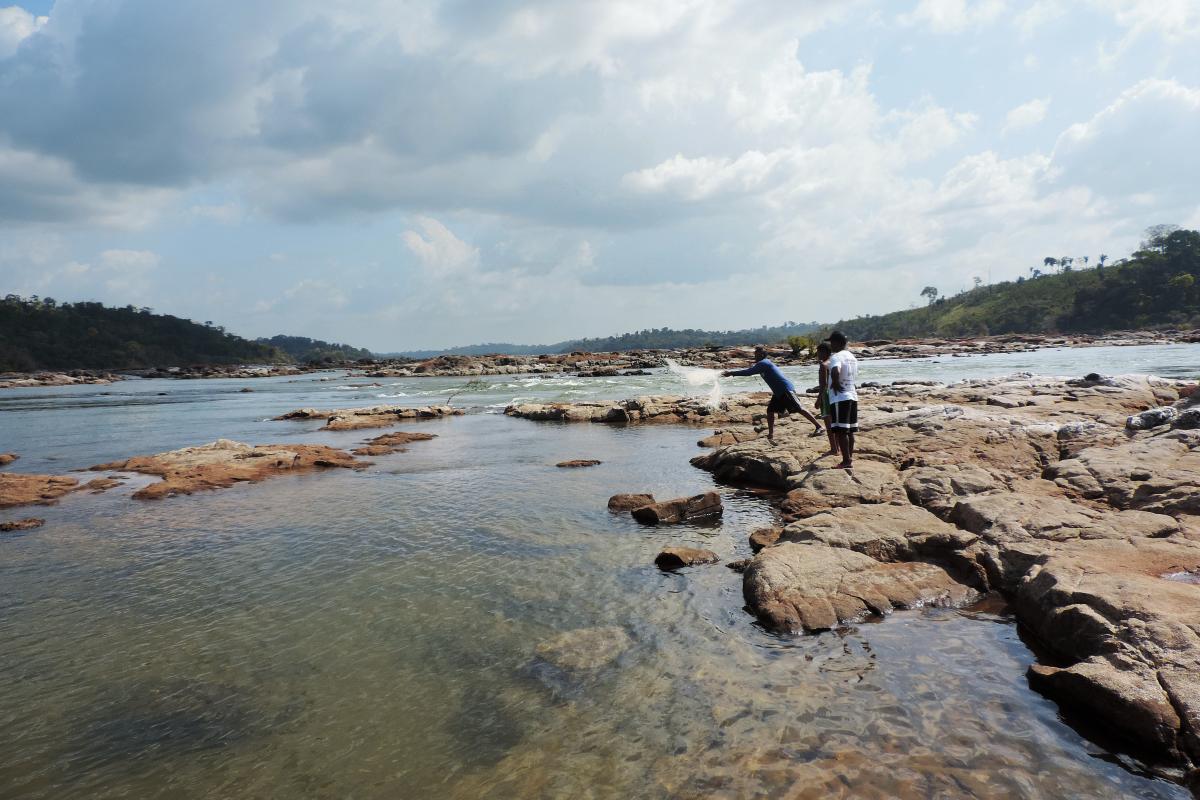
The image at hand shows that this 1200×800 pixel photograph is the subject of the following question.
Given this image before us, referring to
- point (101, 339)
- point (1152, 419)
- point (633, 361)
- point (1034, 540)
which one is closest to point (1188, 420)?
point (1152, 419)

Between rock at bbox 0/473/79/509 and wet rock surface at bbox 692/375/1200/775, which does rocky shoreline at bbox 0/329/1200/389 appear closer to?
wet rock surface at bbox 692/375/1200/775

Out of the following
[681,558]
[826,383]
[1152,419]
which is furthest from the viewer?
[826,383]

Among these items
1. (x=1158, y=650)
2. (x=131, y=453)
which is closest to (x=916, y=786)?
(x=1158, y=650)

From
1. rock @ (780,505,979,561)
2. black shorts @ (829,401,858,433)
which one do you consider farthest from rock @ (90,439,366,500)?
rock @ (780,505,979,561)

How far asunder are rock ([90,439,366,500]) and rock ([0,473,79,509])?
71.0 inches

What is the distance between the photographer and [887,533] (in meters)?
8.30

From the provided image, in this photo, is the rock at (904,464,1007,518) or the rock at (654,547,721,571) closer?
the rock at (654,547,721,571)

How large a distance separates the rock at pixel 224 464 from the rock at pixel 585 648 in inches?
504

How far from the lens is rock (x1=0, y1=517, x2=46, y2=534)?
11734 millimetres

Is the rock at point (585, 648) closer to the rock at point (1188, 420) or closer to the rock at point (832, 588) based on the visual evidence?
the rock at point (832, 588)

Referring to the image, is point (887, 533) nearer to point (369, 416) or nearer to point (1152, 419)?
point (1152, 419)

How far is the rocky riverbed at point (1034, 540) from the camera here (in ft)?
15.7

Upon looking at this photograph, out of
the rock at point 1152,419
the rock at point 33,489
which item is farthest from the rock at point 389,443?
the rock at point 1152,419

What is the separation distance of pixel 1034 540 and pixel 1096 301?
139 m
